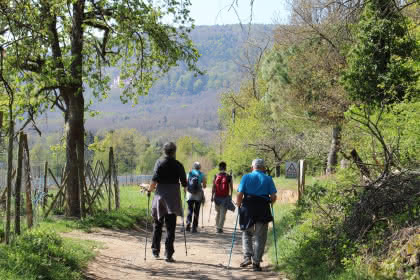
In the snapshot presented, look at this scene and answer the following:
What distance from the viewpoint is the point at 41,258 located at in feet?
24.6

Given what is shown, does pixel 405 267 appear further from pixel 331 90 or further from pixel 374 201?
pixel 331 90

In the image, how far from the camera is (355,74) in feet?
80.7

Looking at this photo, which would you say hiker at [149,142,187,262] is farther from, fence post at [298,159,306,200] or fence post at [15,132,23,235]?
fence post at [298,159,306,200]

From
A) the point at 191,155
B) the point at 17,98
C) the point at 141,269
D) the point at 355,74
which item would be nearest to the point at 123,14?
the point at 17,98

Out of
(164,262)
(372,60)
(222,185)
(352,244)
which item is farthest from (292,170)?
(352,244)

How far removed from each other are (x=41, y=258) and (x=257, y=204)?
3627mm

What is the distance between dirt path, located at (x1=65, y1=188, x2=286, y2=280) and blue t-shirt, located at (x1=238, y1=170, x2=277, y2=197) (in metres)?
1.36

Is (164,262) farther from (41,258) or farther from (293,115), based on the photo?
(293,115)

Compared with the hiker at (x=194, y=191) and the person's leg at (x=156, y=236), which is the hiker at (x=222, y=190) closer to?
the hiker at (x=194, y=191)

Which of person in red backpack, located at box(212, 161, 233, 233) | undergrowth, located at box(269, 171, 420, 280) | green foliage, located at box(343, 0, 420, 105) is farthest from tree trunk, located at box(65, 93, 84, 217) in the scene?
green foliage, located at box(343, 0, 420, 105)

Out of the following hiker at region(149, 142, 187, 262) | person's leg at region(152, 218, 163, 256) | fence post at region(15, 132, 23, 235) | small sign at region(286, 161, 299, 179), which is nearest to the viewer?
fence post at region(15, 132, 23, 235)

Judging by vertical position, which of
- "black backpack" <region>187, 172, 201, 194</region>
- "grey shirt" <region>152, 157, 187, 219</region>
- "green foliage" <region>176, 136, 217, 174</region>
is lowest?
"green foliage" <region>176, 136, 217, 174</region>

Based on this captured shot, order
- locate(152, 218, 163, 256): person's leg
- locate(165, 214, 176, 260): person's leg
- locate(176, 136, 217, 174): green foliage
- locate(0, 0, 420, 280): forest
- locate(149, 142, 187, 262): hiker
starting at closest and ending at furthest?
locate(0, 0, 420, 280): forest → locate(165, 214, 176, 260): person's leg → locate(149, 142, 187, 262): hiker → locate(152, 218, 163, 256): person's leg → locate(176, 136, 217, 174): green foliage

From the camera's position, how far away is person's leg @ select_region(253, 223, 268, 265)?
356 inches
